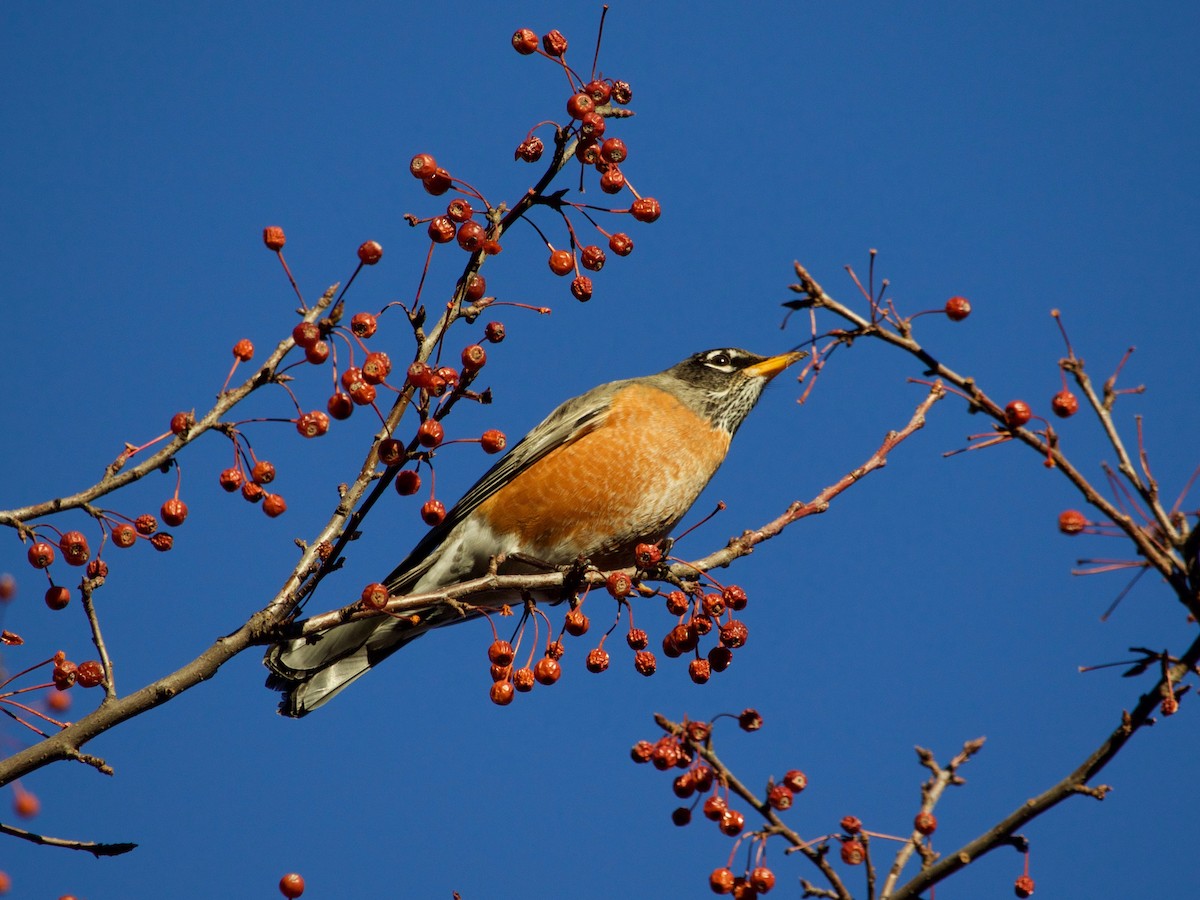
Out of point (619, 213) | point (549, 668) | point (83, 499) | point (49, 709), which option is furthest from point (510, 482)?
point (83, 499)

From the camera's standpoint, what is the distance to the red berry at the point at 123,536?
2.93 m

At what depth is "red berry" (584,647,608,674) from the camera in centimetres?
353

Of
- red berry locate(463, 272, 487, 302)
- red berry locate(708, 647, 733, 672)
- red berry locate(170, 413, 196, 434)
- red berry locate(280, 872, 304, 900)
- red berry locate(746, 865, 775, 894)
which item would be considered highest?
red berry locate(463, 272, 487, 302)

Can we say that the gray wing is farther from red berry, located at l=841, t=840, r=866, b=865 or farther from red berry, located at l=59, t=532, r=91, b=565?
red berry, located at l=841, t=840, r=866, b=865

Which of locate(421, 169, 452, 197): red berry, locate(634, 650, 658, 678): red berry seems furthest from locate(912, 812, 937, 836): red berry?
locate(421, 169, 452, 197): red berry

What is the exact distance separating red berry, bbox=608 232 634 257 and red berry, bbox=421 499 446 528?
3.27 ft

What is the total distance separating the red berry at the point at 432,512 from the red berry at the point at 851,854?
1550 mm

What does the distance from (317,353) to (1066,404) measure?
1870mm

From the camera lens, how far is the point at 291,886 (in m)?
3.19

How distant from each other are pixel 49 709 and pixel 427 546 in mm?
1920

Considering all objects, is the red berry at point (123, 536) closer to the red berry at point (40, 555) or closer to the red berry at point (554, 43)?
the red berry at point (40, 555)

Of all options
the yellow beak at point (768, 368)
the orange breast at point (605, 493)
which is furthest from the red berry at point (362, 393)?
the yellow beak at point (768, 368)

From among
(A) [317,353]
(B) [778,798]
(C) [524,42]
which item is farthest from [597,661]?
(C) [524,42]

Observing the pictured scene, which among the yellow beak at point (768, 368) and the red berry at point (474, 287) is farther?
the yellow beak at point (768, 368)
